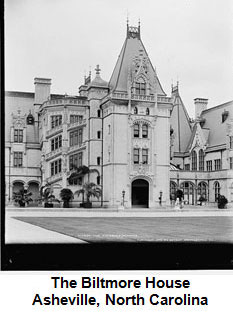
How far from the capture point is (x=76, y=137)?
1411 inches

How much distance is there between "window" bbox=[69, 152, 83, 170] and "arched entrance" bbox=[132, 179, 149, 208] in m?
6.35

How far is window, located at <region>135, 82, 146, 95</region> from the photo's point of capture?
3820 centimetres

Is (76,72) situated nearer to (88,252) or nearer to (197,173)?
(88,252)

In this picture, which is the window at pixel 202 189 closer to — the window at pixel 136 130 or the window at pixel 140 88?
the window at pixel 136 130

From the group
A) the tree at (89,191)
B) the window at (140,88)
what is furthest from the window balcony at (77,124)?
the window at (140,88)

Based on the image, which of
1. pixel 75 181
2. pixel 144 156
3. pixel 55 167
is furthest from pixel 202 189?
pixel 144 156

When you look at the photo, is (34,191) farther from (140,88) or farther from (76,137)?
(140,88)

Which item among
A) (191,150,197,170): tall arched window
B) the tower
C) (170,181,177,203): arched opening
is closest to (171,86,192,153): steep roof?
(191,150,197,170): tall arched window

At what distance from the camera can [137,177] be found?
39.6m

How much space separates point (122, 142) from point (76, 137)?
431cm

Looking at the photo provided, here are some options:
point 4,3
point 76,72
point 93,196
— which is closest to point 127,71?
point 93,196

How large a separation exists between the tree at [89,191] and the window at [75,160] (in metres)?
1.96

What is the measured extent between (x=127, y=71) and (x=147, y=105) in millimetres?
4610

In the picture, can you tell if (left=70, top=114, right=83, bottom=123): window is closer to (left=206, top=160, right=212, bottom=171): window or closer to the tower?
the tower
